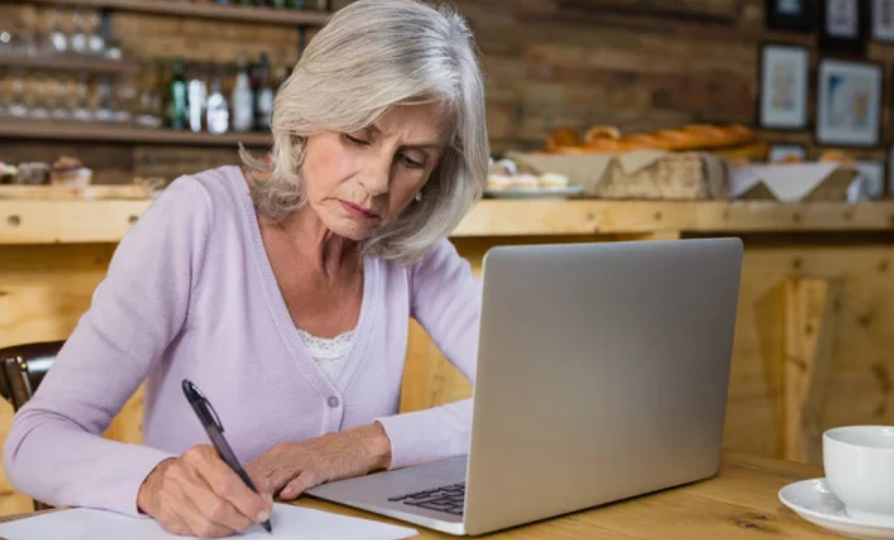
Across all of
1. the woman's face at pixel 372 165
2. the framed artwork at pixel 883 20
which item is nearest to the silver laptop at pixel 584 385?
the woman's face at pixel 372 165

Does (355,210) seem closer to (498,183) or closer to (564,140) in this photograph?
(498,183)

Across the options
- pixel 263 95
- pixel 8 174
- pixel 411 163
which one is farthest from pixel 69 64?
pixel 411 163

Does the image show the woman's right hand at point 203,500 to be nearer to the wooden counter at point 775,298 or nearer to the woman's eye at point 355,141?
the woman's eye at point 355,141

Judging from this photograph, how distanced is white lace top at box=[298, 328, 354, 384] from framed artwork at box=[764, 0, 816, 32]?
4.63m

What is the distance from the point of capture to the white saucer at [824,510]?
97cm

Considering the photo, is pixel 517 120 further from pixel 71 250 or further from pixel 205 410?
pixel 205 410

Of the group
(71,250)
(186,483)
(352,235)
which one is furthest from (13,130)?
(186,483)

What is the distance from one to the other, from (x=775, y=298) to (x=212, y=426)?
224 centimetres

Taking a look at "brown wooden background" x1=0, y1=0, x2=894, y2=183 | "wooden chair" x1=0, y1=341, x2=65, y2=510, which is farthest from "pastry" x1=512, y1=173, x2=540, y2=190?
"brown wooden background" x1=0, y1=0, x2=894, y2=183

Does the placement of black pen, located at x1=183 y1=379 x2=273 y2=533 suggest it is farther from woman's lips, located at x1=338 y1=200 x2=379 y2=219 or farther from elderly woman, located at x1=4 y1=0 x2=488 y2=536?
woman's lips, located at x1=338 y1=200 x2=379 y2=219

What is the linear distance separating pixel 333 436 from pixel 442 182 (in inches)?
18.2

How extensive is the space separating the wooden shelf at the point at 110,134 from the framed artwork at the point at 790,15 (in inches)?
104

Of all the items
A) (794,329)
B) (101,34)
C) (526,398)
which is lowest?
(794,329)

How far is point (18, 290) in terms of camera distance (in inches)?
79.4
